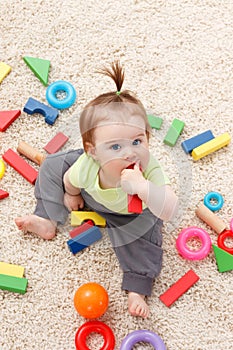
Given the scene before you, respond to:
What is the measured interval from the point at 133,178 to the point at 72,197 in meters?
0.22

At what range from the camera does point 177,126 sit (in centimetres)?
129

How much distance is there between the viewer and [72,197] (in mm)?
1185

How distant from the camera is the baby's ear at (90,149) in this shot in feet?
3.42

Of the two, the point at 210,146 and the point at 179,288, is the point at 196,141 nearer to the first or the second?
the point at 210,146

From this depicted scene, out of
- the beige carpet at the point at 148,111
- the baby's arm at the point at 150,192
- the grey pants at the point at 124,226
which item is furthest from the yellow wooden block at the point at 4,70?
the baby's arm at the point at 150,192

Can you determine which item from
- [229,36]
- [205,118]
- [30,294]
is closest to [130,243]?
[30,294]

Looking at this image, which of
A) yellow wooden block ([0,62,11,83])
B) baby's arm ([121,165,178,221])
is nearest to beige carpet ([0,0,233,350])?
yellow wooden block ([0,62,11,83])

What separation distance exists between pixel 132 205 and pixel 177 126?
0.33 metres

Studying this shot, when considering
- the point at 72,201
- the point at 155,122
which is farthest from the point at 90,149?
the point at 155,122

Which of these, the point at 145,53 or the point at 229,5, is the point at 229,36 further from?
the point at 145,53

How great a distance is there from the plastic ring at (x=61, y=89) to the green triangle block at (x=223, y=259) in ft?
1.47

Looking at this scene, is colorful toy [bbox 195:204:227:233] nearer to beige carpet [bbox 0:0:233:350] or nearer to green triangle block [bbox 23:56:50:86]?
beige carpet [bbox 0:0:233:350]

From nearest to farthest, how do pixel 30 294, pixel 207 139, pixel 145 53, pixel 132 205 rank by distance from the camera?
1. pixel 132 205
2. pixel 30 294
3. pixel 207 139
4. pixel 145 53

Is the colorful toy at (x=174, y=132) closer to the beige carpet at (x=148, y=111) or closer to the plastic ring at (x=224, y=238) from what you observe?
the beige carpet at (x=148, y=111)
